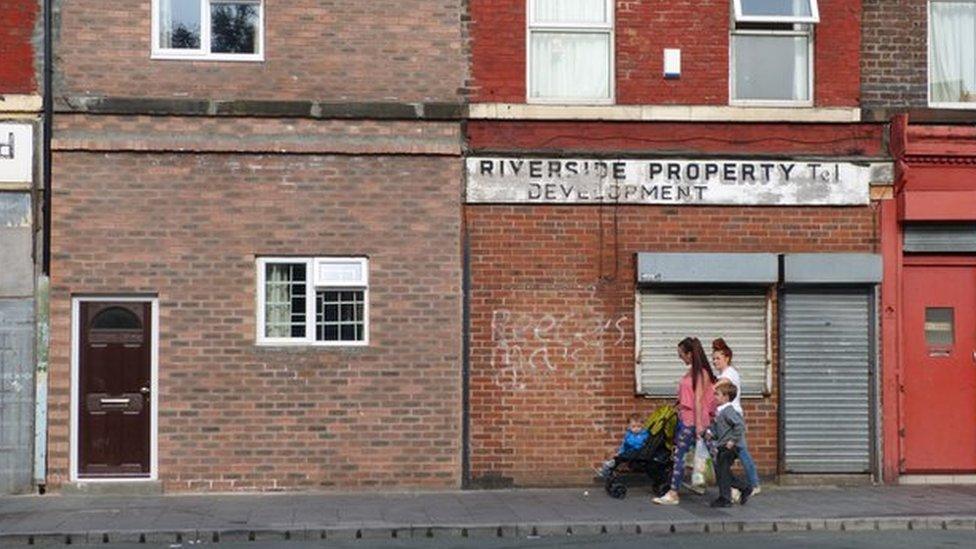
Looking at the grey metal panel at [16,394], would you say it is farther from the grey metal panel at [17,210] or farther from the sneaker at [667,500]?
the sneaker at [667,500]

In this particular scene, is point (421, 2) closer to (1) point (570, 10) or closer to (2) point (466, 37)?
(2) point (466, 37)

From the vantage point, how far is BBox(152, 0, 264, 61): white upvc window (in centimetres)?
1534

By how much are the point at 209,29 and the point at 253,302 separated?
3138mm

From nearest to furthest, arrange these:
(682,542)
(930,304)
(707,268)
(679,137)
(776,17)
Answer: (682,542)
(707,268)
(679,137)
(776,17)
(930,304)

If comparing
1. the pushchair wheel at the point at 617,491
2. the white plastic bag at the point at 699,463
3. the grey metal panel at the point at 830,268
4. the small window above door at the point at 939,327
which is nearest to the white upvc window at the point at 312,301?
the pushchair wheel at the point at 617,491

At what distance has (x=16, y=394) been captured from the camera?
48.9 ft

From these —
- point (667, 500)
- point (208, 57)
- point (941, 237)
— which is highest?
point (208, 57)

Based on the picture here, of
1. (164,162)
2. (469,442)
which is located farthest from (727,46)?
(164,162)

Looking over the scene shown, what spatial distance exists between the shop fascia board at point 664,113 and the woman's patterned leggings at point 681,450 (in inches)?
142

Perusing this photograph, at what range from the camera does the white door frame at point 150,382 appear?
14922 mm

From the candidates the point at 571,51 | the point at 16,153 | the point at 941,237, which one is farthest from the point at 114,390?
the point at 941,237

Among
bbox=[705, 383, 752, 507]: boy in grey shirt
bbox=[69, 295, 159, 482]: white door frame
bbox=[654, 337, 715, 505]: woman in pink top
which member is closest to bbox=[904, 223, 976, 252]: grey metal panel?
bbox=[654, 337, 715, 505]: woman in pink top

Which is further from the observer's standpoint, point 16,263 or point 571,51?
point 571,51

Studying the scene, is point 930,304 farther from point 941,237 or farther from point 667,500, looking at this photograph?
point 667,500
